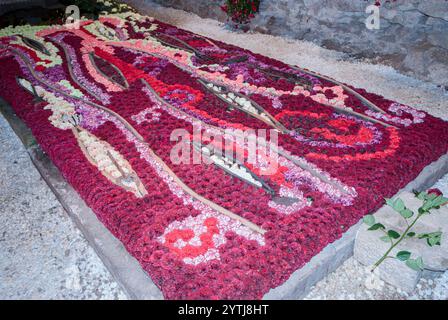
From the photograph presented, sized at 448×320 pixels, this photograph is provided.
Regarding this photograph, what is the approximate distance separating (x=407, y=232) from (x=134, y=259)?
1501 mm

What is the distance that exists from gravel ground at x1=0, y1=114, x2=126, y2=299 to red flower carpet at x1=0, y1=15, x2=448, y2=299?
0.25m

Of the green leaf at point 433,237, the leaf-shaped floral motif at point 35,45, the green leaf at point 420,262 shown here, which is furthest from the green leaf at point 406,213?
the leaf-shaped floral motif at point 35,45

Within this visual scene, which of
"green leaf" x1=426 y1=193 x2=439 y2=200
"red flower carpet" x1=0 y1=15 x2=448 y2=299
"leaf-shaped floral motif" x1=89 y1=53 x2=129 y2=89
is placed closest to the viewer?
"red flower carpet" x1=0 y1=15 x2=448 y2=299

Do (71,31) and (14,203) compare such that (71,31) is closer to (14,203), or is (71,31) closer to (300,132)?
(14,203)

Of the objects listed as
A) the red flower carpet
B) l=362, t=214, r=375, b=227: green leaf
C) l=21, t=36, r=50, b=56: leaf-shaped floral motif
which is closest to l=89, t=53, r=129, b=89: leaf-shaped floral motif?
the red flower carpet

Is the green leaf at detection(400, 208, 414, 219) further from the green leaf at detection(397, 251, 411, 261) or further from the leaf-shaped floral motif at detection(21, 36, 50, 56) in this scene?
the leaf-shaped floral motif at detection(21, 36, 50, 56)

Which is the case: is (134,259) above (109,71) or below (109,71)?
below

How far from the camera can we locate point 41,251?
7.29 ft

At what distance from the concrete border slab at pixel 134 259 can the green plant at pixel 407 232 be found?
181mm

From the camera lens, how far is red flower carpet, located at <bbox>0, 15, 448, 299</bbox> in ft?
6.29

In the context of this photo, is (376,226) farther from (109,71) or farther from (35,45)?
(35,45)

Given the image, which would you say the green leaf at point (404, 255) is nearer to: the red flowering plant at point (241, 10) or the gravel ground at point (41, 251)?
the gravel ground at point (41, 251)

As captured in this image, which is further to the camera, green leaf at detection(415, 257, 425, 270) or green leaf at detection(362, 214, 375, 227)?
green leaf at detection(362, 214, 375, 227)

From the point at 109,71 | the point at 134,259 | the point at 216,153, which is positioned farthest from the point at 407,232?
the point at 109,71
